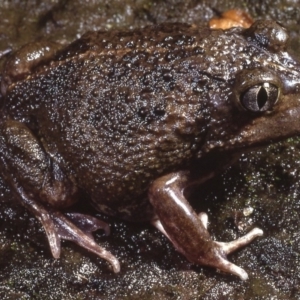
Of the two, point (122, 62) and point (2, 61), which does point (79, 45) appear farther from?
point (2, 61)

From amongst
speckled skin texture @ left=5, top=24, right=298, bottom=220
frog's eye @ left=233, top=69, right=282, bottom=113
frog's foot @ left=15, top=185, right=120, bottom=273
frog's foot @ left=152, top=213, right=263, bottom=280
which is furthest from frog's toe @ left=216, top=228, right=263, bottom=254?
frog's eye @ left=233, top=69, right=282, bottom=113

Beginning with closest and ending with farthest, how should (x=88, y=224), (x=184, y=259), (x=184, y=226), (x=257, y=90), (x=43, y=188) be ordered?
(x=257, y=90)
(x=184, y=226)
(x=43, y=188)
(x=184, y=259)
(x=88, y=224)

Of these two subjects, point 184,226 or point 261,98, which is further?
point 184,226

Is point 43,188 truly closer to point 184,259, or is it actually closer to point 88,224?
point 88,224

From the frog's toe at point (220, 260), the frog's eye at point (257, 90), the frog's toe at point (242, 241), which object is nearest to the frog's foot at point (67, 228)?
the frog's toe at point (220, 260)

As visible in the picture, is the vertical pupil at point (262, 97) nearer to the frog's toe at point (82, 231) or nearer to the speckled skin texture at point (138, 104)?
the speckled skin texture at point (138, 104)

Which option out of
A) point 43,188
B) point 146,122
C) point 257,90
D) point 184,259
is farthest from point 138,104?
point 184,259

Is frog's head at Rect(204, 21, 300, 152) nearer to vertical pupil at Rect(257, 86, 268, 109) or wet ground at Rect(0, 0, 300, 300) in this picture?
vertical pupil at Rect(257, 86, 268, 109)
